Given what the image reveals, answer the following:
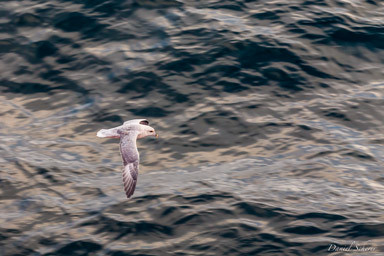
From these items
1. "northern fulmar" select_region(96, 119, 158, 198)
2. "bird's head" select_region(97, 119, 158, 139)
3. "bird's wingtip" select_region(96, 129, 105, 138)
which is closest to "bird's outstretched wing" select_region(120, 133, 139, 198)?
"northern fulmar" select_region(96, 119, 158, 198)

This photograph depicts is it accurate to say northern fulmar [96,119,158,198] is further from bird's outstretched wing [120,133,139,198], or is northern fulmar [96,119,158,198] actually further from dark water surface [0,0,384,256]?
dark water surface [0,0,384,256]

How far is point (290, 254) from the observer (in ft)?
40.9

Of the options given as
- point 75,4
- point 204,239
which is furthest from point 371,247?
point 75,4

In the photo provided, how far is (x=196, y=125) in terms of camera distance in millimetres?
16188

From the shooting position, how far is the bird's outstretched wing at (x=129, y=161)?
13.9 m

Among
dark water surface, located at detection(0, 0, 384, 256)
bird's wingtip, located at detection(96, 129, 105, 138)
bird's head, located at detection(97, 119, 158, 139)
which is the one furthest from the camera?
bird's wingtip, located at detection(96, 129, 105, 138)

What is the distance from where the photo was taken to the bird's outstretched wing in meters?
13.9

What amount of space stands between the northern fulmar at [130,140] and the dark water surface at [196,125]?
52cm

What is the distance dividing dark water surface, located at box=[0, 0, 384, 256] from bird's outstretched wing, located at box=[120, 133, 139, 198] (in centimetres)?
46

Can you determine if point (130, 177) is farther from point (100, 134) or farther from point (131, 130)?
point (100, 134)

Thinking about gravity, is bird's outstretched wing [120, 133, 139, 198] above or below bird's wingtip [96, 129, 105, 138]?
below

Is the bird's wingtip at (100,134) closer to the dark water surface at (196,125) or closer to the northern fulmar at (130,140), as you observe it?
the northern fulmar at (130,140)

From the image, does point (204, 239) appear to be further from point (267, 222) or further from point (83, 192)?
point (83, 192)

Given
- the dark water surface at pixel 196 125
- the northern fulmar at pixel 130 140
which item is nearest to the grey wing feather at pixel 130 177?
the northern fulmar at pixel 130 140
